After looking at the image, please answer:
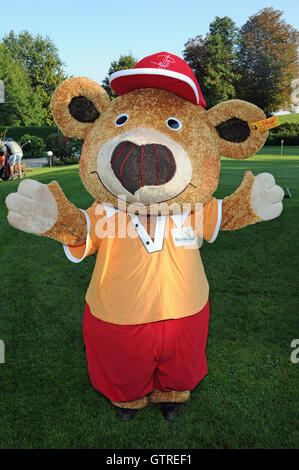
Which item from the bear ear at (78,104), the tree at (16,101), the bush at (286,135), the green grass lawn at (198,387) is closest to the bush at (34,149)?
the tree at (16,101)

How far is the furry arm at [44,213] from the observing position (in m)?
1.86

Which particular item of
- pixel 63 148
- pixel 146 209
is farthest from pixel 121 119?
pixel 63 148

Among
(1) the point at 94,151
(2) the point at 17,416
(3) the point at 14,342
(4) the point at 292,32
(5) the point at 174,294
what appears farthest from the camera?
(4) the point at 292,32

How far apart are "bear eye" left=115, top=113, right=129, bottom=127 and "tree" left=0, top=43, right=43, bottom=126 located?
36658 mm

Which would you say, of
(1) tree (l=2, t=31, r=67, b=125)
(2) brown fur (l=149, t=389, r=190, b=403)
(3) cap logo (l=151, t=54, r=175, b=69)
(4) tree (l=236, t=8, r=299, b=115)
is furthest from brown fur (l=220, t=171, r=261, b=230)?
(1) tree (l=2, t=31, r=67, b=125)

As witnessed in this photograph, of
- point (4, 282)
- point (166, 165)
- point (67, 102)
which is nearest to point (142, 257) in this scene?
point (166, 165)

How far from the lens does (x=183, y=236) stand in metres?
2.14

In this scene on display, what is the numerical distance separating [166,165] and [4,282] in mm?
3469

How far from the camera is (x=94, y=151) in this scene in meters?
1.96

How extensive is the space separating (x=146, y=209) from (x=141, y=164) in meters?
0.30

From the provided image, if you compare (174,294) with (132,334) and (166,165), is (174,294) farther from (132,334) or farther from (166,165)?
(166,165)

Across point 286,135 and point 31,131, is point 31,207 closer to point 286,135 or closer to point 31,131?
point 286,135

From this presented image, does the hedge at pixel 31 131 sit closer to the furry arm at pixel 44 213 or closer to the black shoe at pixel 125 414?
the furry arm at pixel 44 213

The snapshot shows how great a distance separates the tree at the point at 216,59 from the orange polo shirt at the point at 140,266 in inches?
1564
